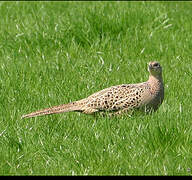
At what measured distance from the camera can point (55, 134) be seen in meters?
5.57

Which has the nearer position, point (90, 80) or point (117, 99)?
point (117, 99)

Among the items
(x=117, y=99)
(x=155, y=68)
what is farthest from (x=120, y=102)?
(x=155, y=68)

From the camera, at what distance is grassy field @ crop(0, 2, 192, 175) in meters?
5.10

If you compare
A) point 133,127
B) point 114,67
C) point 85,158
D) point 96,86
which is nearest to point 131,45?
point 114,67

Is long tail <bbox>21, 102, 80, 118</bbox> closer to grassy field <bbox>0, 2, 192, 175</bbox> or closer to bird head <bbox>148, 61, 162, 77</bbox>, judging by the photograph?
grassy field <bbox>0, 2, 192, 175</bbox>

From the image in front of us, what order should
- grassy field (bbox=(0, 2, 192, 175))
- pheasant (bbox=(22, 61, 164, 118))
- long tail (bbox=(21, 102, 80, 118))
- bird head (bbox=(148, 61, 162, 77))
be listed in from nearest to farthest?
grassy field (bbox=(0, 2, 192, 175)) < long tail (bbox=(21, 102, 80, 118)) < pheasant (bbox=(22, 61, 164, 118)) < bird head (bbox=(148, 61, 162, 77))

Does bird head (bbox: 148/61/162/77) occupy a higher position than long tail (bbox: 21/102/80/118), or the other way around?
bird head (bbox: 148/61/162/77)

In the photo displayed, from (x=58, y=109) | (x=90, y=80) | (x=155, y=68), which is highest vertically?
(x=155, y=68)

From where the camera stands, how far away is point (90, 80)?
7129 mm

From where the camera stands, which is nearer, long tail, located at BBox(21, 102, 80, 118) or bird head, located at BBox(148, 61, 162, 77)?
long tail, located at BBox(21, 102, 80, 118)

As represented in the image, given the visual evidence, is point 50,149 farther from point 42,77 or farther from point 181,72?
point 181,72

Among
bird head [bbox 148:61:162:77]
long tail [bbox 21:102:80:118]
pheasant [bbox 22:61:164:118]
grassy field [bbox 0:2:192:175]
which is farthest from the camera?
bird head [bbox 148:61:162:77]

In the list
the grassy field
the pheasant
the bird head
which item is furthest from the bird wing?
the bird head

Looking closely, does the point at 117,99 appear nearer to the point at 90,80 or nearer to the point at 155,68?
the point at 155,68
